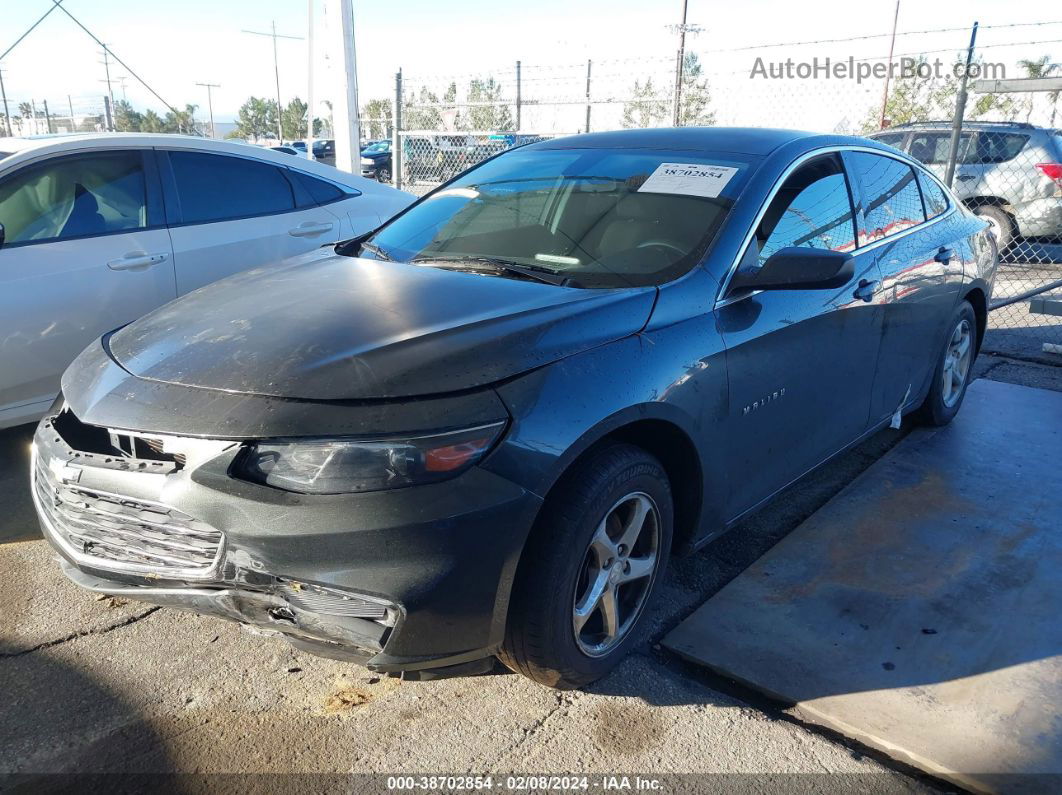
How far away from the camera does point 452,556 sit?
2.08 meters

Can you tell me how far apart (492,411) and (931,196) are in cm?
340

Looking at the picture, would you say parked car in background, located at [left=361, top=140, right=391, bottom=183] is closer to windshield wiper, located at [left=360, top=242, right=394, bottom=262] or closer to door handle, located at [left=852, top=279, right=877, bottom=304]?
windshield wiper, located at [left=360, top=242, right=394, bottom=262]

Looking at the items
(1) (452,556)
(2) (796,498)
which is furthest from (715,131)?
(1) (452,556)

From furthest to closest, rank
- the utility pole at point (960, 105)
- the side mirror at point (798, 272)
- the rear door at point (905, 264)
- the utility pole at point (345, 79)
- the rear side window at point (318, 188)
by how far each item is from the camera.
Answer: the utility pole at point (345, 79) → the utility pole at point (960, 105) → the rear side window at point (318, 188) → the rear door at point (905, 264) → the side mirror at point (798, 272)

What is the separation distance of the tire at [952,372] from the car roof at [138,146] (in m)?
3.79

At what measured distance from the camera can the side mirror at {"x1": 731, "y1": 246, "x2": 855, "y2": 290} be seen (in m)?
2.79

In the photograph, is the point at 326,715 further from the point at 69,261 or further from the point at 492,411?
the point at 69,261

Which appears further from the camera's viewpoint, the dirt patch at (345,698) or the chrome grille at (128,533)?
the dirt patch at (345,698)

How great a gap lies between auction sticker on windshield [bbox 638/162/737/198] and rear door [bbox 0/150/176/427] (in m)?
2.74

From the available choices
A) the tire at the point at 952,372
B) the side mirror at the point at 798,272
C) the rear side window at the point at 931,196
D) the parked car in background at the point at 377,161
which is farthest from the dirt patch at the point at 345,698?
the parked car in background at the point at 377,161

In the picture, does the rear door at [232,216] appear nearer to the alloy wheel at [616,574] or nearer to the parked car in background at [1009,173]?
the alloy wheel at [616,574]

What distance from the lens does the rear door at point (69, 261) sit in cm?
402

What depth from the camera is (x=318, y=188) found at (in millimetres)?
Answer: 5395

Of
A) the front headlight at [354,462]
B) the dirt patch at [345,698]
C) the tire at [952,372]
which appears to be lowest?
the dirt patch at [345,698]
